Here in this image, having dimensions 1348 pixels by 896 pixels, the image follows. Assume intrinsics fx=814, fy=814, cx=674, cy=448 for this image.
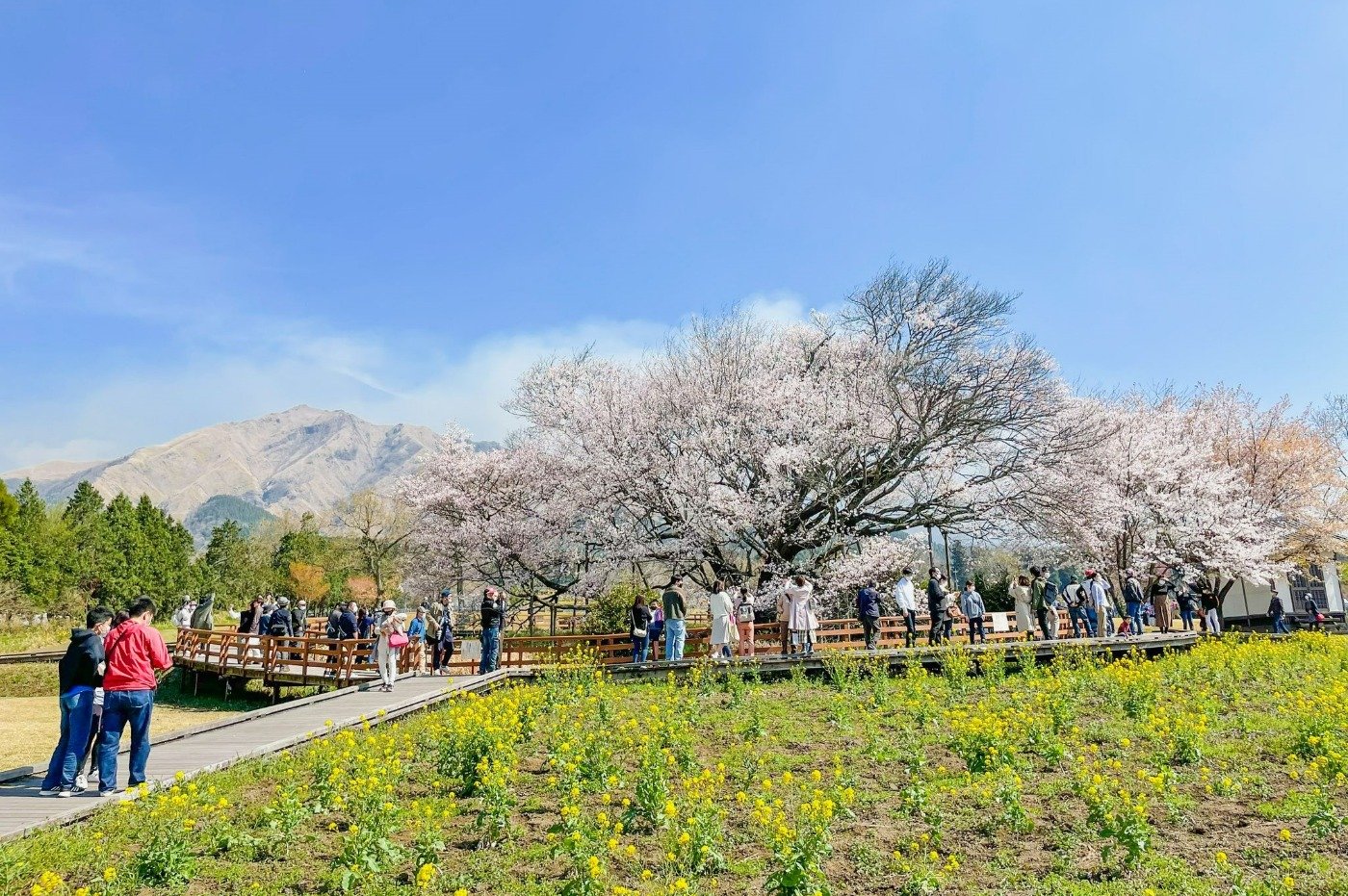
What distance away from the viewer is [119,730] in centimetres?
801

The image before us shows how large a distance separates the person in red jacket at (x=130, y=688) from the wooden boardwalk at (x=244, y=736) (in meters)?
0.36

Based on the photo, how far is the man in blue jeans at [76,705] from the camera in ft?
25.7

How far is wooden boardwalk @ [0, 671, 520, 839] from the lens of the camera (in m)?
7.32

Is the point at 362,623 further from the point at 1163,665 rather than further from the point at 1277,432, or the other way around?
the point at 1277,432

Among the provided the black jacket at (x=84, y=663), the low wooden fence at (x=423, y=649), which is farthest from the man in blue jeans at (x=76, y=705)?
the low wooden fence at (x=423, y=649)

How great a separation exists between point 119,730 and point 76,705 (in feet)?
1.50

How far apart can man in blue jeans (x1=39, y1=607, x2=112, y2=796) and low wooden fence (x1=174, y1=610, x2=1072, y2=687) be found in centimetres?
1061

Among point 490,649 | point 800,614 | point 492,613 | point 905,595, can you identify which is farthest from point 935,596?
point 490,649

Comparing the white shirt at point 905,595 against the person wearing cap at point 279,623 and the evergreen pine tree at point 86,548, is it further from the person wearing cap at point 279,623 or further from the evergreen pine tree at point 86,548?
the evergreen pine tree at point 86,548

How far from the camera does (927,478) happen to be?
24.0m

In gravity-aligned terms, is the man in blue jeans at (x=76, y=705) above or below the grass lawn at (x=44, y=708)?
above

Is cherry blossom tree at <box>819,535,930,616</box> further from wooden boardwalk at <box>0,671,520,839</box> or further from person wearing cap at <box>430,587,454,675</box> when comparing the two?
person wearing cap at <box>430,587,454,675</box>

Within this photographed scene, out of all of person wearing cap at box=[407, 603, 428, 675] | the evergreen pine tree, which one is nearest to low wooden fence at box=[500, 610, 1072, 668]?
person wearing cap at box=[407, 603, 428, 675]

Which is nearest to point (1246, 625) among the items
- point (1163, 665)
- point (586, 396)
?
point (1163, 665)
